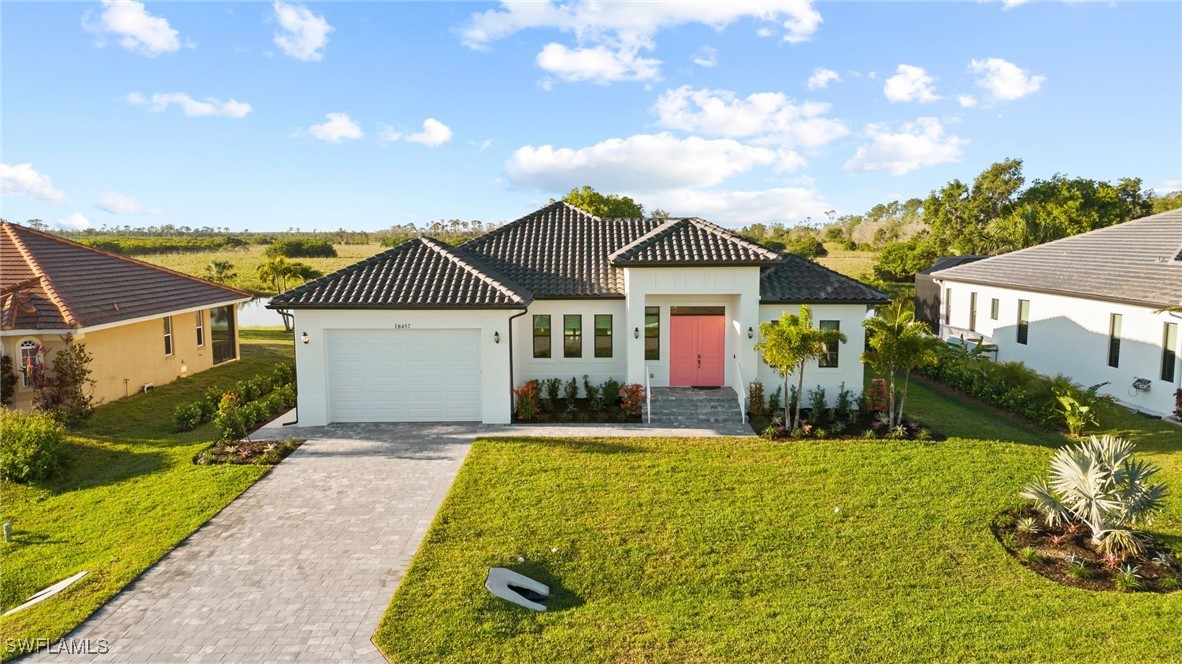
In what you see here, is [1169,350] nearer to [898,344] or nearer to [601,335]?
[898,344]

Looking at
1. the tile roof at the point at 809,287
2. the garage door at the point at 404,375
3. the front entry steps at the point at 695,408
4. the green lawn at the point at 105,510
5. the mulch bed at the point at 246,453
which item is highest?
the tile roof at the point at 809,287

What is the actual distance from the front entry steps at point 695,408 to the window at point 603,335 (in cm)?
185

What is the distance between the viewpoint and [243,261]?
66250 mm

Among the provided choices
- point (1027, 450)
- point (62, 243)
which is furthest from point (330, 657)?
point (62, 243)

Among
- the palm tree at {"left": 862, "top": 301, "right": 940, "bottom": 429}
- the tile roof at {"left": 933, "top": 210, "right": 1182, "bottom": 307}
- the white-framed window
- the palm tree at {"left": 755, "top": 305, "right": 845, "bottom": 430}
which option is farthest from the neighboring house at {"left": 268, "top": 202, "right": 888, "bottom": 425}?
the tile roof at {"left": 933, "top": 210, "right": 1182, "bottom": 307}

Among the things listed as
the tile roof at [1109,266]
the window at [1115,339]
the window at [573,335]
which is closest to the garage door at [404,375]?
the window at [573,335]

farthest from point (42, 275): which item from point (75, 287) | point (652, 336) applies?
point (652, 336)

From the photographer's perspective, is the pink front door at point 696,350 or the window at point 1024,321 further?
the window at point 1024,321

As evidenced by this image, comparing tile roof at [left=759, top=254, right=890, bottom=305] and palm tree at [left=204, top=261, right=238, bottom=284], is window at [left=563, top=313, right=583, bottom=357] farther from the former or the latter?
palm tree at [left=204, top=261, right=238, bottom=284]

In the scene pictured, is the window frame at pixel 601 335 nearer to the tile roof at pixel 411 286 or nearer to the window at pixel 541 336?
the window at pixel 541 336

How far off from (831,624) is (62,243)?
998 inches

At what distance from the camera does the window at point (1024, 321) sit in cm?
2386

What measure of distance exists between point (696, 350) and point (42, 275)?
1877 cm

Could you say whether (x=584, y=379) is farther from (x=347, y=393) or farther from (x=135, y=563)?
(x=135, y=563)
